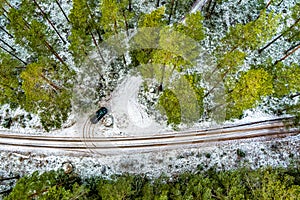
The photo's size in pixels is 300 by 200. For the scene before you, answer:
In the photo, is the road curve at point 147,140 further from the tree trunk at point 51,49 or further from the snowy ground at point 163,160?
the tree trunk at point 51,49

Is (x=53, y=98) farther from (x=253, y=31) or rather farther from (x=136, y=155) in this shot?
(x=253, y=31)

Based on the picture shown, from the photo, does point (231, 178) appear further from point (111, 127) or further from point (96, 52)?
point (96, 52)

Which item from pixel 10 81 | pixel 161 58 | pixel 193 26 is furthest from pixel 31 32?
pixel 193 26

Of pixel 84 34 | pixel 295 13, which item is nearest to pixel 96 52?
pixel 84 34

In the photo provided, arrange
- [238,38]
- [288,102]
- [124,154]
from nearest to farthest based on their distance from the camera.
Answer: [238,38] → [124,154] → [288,102]

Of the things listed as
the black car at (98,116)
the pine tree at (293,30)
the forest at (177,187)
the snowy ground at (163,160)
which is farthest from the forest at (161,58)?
the forest at (177,187)

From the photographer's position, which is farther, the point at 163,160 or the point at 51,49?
the point at 51,49
